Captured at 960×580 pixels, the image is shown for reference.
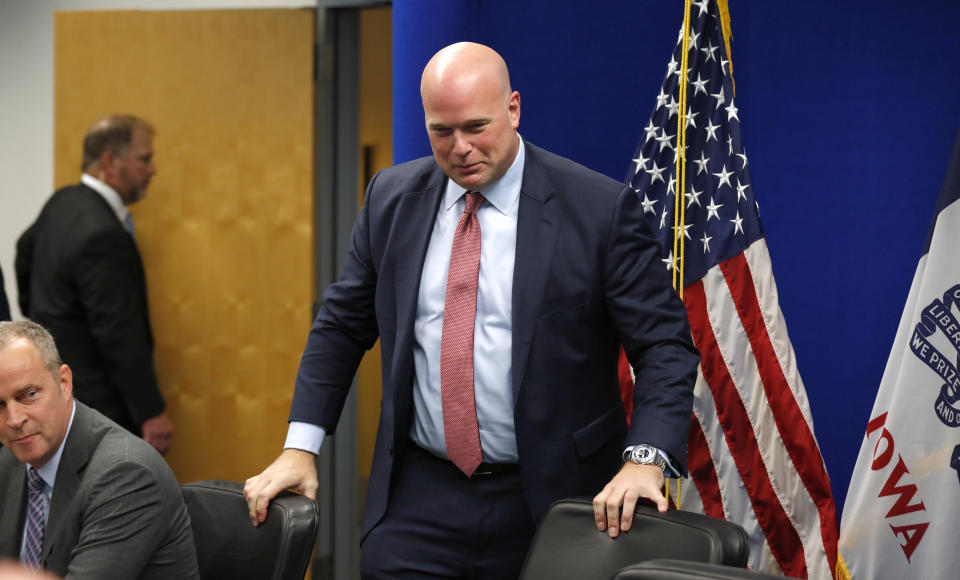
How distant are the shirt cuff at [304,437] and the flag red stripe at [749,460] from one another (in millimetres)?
1254

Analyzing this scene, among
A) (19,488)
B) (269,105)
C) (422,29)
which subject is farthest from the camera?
(269,105)

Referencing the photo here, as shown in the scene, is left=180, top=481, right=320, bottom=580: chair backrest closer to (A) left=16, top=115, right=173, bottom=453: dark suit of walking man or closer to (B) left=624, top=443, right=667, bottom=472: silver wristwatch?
(B) left=624, top=443, right=667, bottom=472: silver wristwatch

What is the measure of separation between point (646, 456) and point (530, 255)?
0.41 metres

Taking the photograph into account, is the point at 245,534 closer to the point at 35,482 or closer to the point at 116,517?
the point at 116,517

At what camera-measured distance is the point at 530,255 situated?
2023 mm

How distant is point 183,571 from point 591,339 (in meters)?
0.84

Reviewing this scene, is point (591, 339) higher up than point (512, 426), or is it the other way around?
point (591, 339)

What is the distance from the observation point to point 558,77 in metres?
3.31

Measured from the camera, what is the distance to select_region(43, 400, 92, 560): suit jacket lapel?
2.06 meters

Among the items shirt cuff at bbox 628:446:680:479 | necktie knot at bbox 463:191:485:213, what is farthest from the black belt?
necktie knot at bbox 463:191:485:213

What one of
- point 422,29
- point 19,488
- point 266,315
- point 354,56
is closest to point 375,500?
point 19,488

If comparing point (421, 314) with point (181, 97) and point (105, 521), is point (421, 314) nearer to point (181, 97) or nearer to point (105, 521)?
point (105, 521)

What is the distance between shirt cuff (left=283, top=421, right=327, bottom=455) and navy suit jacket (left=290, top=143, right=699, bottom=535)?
18 mm

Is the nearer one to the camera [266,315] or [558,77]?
[558,77]
